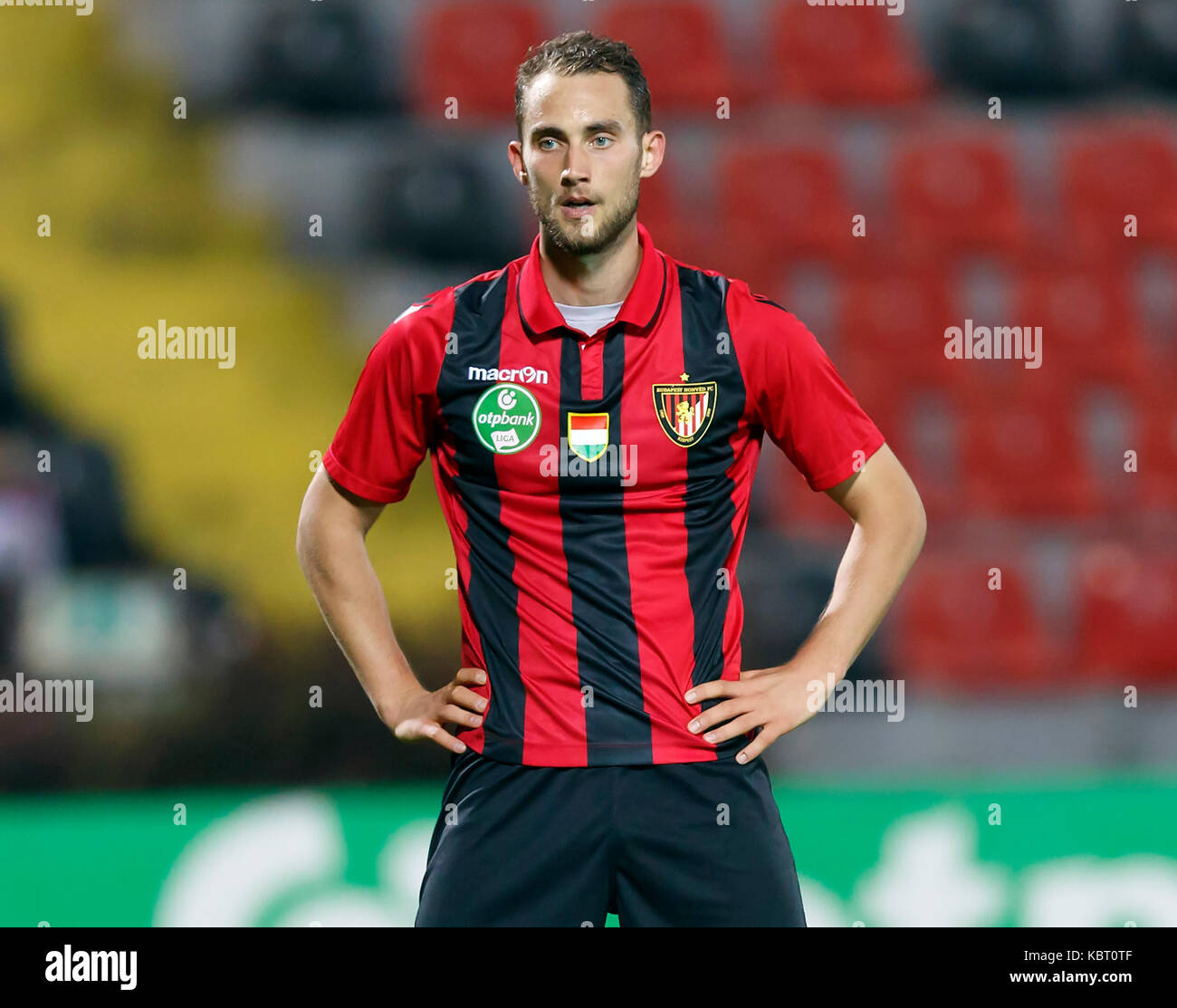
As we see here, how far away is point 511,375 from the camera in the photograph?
1984mm

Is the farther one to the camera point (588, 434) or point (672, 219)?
point (672, 219)

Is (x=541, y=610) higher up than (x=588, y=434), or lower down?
lower down

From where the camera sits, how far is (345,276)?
5.64 m

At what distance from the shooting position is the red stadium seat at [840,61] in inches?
237

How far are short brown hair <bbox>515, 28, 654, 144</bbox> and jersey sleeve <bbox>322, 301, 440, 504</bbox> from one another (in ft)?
1.02

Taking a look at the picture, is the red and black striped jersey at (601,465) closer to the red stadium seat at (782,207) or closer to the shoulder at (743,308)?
the shoulder at (743,308)

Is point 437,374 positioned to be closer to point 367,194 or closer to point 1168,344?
point 367,194

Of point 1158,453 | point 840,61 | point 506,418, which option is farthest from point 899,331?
point 506,418

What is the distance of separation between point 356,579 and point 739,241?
3807 millimetres

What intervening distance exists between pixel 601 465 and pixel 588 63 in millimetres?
513

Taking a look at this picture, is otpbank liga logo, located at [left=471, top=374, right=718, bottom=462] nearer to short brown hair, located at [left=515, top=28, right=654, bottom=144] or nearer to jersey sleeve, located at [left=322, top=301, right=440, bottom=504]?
jersey sleeve, located at [left=322, top=301, right=440, bottom=504]

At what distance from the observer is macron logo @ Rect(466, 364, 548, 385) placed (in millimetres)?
1981

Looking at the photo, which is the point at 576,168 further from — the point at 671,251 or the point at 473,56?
the point at 473,56
